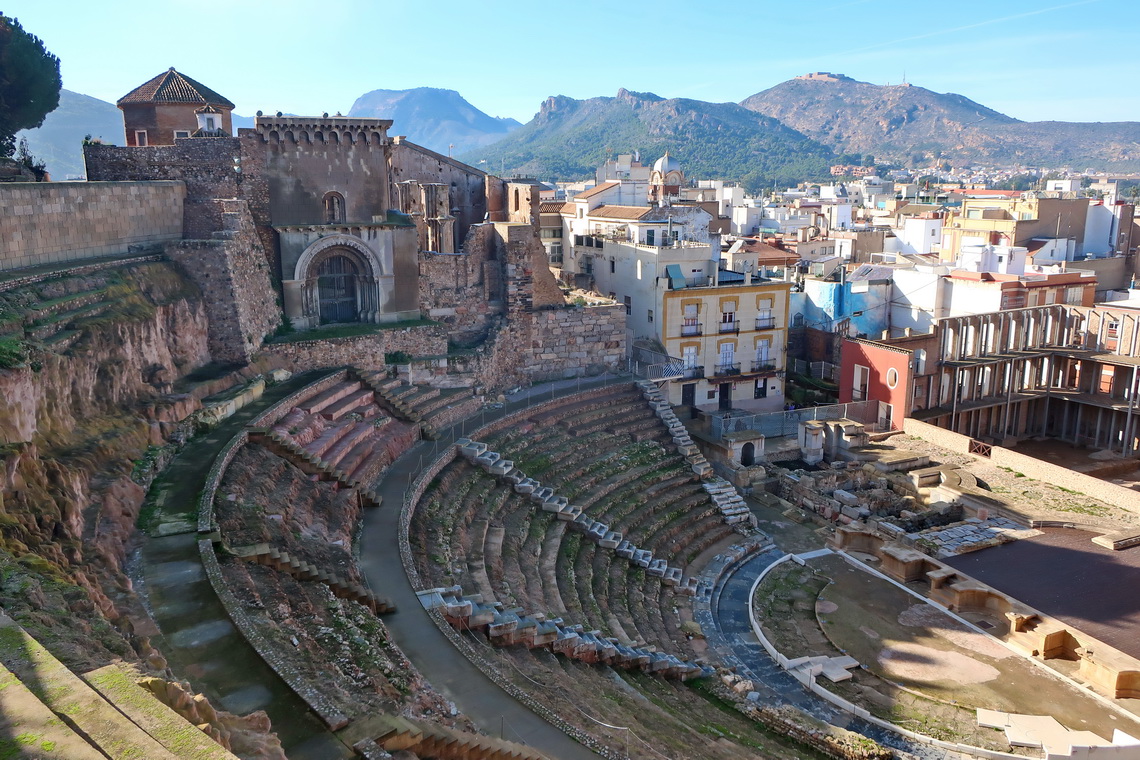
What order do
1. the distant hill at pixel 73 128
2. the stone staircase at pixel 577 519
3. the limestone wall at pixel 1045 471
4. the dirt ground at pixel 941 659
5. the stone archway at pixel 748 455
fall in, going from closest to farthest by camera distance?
the dirt ground at pixel 941 659 → the stone staircase at pixel 577 519 → the limestone wall at pixel 1045 471 → the stone archway at pixel 748 455 → the distant hill at pixel 73 128

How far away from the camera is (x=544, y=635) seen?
51.4 ft

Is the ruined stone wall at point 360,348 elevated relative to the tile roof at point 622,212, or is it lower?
lower

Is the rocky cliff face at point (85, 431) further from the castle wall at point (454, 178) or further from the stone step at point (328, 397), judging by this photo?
the castle wall at point (454, 178)

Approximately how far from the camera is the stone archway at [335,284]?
27.0 metres

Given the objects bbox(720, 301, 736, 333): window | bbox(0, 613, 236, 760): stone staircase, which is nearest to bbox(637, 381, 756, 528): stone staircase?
bbox(720, 301, 736, 333): window

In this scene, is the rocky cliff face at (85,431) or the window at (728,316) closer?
the rocky cliff face at (85,431)

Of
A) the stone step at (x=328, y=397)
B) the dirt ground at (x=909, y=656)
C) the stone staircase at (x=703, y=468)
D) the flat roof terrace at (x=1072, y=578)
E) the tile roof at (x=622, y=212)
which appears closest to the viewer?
the dirt ground at (x=909, y=656)

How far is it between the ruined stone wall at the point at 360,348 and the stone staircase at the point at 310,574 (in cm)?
1113

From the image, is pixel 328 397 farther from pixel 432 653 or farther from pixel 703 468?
pixel 703 468

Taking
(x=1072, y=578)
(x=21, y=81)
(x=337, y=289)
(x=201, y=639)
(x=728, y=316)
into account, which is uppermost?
(x=21, y=81)

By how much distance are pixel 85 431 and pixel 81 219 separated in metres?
7.66

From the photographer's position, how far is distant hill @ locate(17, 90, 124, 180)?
10638cm

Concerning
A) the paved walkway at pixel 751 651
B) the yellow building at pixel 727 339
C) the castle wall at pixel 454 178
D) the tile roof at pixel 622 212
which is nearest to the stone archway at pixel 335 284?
the castle wall at pixel 454 178

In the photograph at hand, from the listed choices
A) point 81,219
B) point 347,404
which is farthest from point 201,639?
point 81,219
